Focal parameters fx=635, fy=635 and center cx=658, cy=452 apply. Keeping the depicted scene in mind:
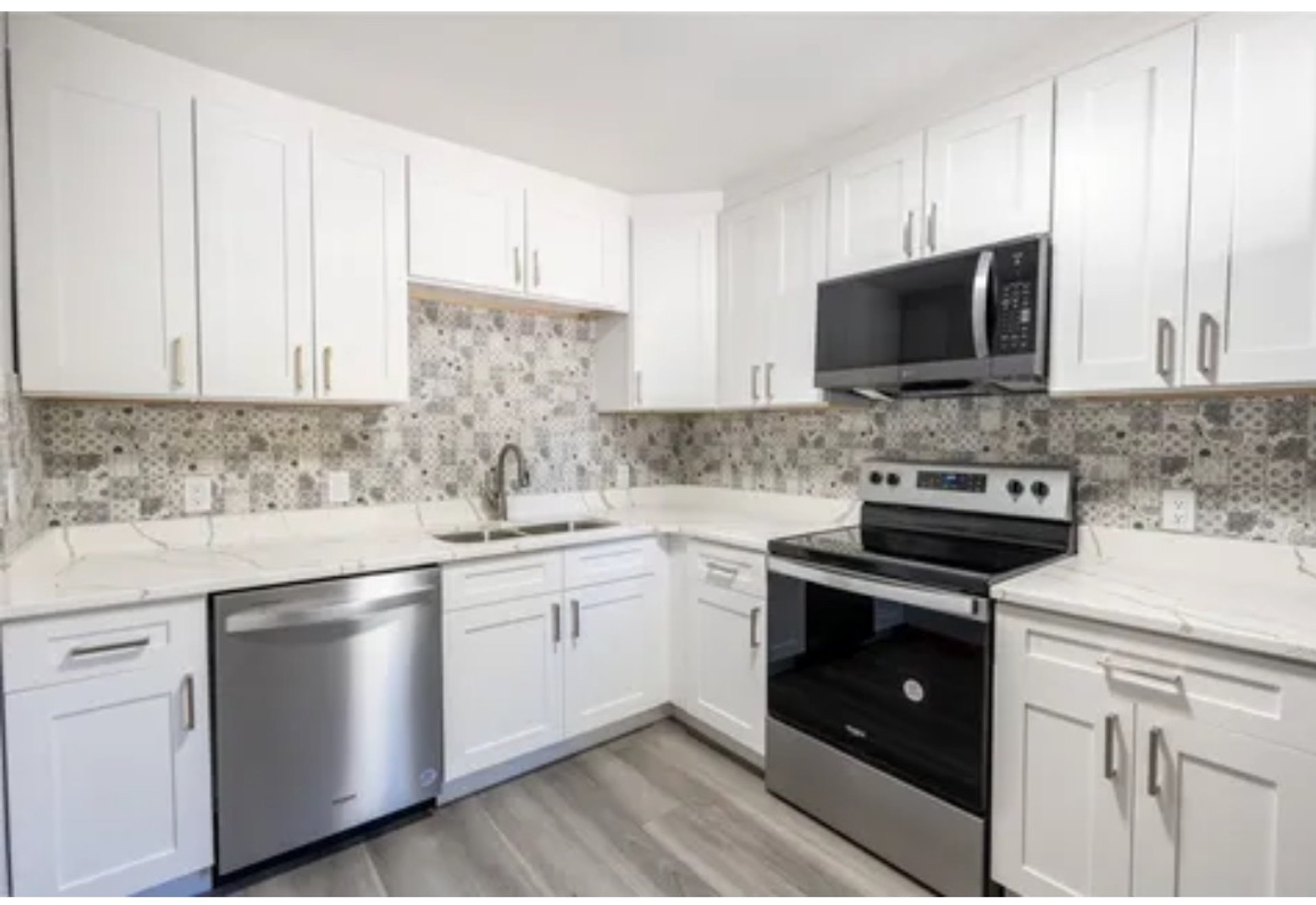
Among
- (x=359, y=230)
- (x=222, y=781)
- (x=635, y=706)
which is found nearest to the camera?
(x=222, y=781)

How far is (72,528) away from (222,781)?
36.4 inches

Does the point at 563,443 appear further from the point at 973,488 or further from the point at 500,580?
the point at 973,488

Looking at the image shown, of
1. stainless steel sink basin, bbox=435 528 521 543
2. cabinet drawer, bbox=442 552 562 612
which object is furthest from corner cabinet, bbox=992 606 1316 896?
stainless steel sink basin, bbox=435 528 521 543

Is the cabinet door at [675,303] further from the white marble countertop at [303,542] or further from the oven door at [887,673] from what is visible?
the oven door at [887,673]

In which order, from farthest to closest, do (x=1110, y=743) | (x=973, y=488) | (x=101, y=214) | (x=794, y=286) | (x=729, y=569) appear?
(x=794, y=286)
(x=729, y=569)
(x=973, y=488)
(x=101, y=214)
(x=1110, y=743)

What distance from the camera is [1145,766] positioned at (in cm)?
138

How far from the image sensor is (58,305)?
1682 millimetres

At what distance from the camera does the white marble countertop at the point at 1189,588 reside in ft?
4.14

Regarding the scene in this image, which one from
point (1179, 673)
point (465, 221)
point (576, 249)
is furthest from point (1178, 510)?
point (465, 221)

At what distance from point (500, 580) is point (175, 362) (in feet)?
3.79

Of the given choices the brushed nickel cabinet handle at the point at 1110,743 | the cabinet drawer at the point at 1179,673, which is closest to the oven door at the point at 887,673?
the cabinet drawer at the point at 1179,673

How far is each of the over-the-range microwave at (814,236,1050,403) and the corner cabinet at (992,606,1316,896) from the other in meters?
0.71

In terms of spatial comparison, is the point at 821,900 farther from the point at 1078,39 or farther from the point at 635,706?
the point at 1078,39

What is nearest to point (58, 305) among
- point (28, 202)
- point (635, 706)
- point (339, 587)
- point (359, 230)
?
point (28, 202)
